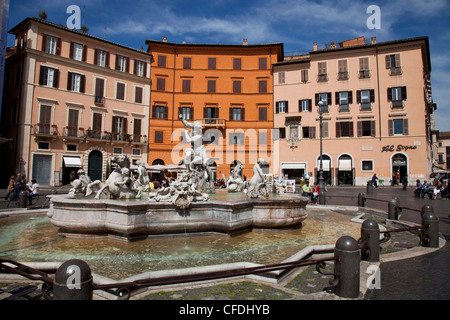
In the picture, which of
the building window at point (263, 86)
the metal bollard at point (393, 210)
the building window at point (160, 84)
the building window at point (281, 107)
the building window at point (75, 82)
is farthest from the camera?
the building window at point (263, 86)

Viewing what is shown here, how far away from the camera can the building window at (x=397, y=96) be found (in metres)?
32.1

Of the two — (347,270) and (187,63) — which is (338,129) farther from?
(347,270)

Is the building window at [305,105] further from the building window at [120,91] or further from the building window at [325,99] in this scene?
the building window at [120,91]

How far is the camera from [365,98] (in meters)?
33.8

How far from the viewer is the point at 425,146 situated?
30688 mm

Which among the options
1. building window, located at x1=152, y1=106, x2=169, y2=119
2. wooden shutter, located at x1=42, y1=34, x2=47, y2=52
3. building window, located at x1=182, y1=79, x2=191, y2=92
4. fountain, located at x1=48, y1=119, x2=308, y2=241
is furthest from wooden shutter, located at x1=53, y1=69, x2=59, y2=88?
fountain, located at x1=48, y1=119, x2=308, y2=241

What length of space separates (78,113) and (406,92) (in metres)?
35.2

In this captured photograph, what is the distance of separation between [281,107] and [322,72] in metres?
6.29

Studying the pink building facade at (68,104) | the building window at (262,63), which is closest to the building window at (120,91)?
the pink building facade at (68,104)

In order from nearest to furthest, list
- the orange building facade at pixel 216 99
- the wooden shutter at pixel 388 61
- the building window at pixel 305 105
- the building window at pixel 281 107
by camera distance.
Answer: the wooden shutter at pixel 388 61 < the building window at pixel 305 105 < the orange building facade at pixel 216 99 < the building window at pixel 281 107

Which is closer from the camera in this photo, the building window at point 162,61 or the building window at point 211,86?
the building window at point 162,61

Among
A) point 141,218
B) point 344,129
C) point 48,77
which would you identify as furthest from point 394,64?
point 48,77

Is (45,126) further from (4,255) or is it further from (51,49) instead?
(4,255)
